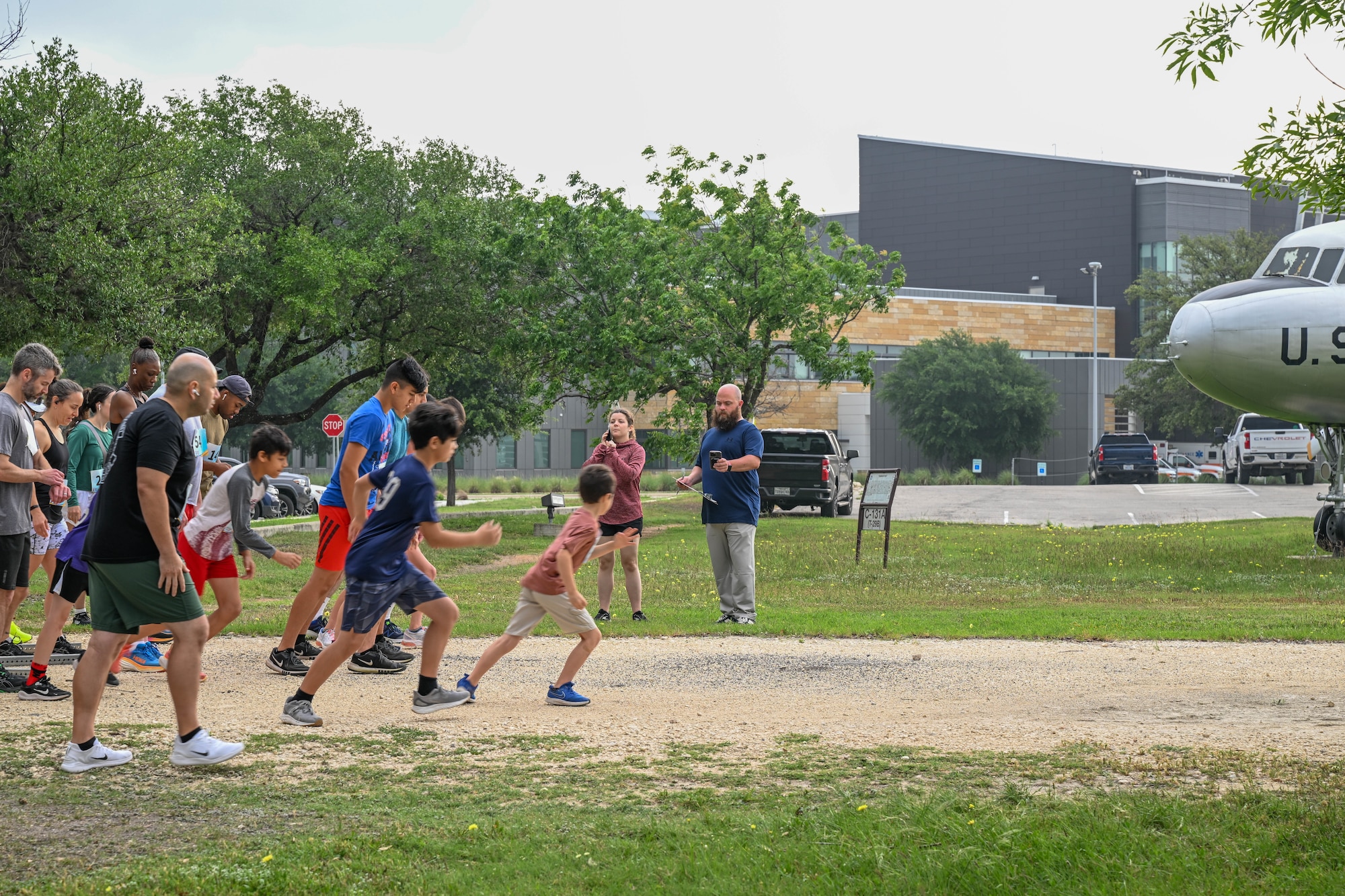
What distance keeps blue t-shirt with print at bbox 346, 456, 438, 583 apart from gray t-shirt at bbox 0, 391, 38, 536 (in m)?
2.31

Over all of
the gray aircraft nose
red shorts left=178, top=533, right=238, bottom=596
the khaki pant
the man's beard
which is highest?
the gray aircraft nose

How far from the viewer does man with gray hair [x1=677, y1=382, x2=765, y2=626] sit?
1116 centimetres

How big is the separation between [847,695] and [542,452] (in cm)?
6640

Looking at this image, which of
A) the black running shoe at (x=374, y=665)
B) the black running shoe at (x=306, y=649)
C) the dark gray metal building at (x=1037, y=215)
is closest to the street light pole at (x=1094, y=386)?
the dark gray metal building at (x=1037, y=215)

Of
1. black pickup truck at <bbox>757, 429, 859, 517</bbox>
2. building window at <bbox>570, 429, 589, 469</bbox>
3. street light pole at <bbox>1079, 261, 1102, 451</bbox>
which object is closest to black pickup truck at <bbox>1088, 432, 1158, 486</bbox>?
street light pole at <bbox>1079, 261, 1102, 451</bbox>

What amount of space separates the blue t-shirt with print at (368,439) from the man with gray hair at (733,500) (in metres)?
3.40

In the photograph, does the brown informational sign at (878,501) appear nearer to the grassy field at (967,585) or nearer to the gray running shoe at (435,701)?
the grassy field at (967,585)

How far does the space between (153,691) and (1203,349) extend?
12.4 metres

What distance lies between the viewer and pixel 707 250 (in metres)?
27.8

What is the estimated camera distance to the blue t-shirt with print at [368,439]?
8.14 metres

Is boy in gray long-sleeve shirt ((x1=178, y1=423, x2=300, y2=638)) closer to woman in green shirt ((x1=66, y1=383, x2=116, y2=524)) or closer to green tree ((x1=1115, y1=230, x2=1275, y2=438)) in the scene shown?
woman in green shirt ((x1=66, y1=383, x2=116, y2=524))

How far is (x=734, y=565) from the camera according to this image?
1141cm

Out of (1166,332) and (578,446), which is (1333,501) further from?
(578,446)

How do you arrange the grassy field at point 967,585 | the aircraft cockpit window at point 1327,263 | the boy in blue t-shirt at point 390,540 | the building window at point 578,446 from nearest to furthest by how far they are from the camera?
the boy in blue t-shirt at point 390,540, the grassy field at point 967,585, the aircraft cockpit window at point 1327,263, the building window at point 578,446
